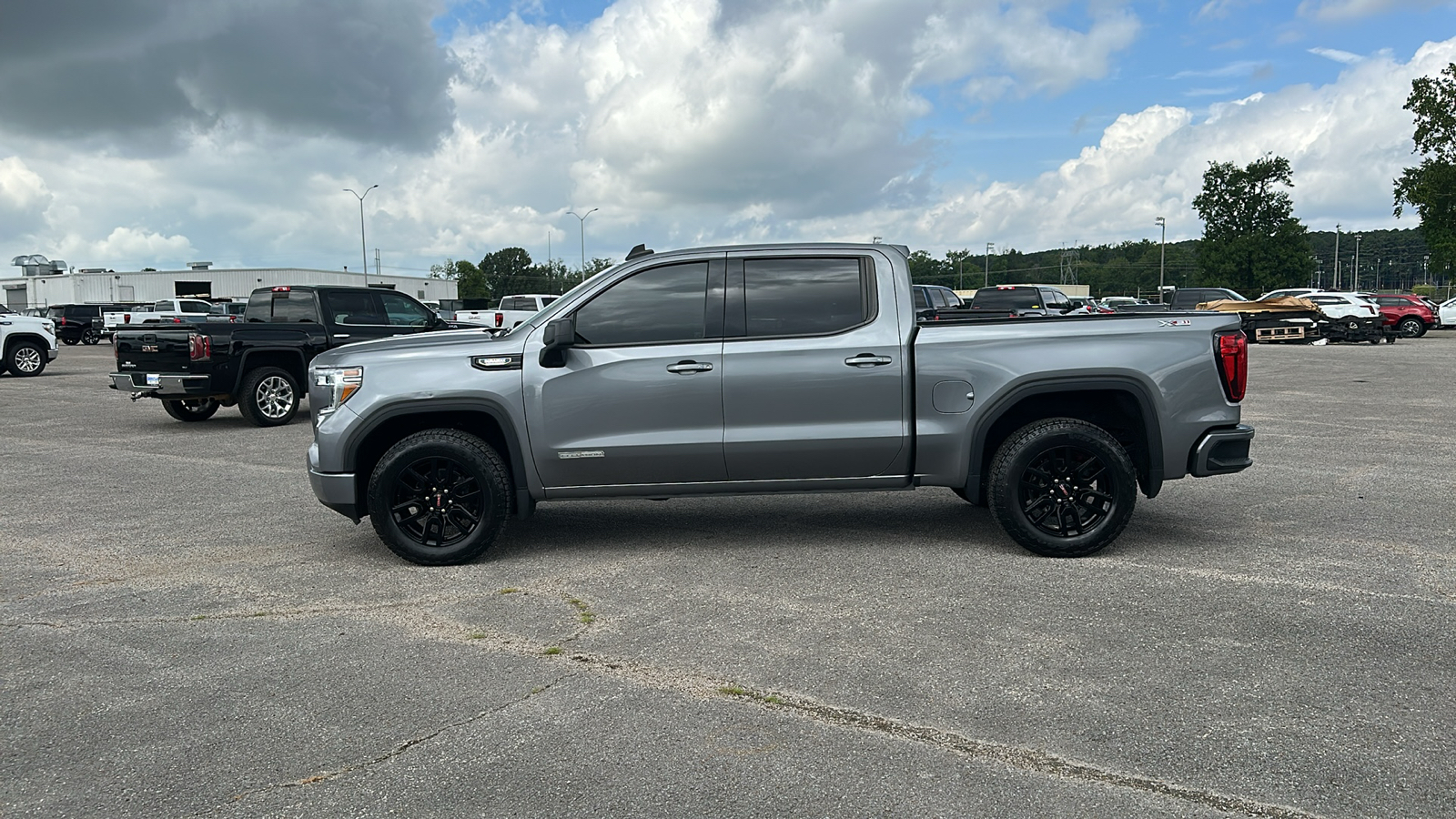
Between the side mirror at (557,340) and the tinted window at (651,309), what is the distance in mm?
133

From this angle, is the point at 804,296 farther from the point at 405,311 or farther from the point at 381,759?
the point at 405,311

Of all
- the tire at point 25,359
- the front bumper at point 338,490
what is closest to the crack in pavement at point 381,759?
the front bumper at point 338,490

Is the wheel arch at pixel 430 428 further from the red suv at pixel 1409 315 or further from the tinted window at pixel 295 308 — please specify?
the red suv at pixel 1409 315

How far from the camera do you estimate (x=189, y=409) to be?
15.2m

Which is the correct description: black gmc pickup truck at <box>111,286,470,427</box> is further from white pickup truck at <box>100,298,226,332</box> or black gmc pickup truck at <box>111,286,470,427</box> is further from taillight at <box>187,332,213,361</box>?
white pickup truck at <box>100,298,226,332</box>

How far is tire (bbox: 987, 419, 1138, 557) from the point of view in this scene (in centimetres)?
629

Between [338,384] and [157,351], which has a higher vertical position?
[157,351]

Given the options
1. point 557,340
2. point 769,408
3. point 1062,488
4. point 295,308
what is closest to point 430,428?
point 557,340

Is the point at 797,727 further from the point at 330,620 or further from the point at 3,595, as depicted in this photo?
the point at 3,595

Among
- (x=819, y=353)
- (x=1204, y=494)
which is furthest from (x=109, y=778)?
(x=1204, y=494)

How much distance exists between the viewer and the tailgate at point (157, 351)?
1384 centimetres

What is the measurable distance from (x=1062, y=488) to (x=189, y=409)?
1300 cm

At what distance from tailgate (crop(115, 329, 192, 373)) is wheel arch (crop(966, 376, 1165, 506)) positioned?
36.6 ft

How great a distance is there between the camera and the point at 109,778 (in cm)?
363
